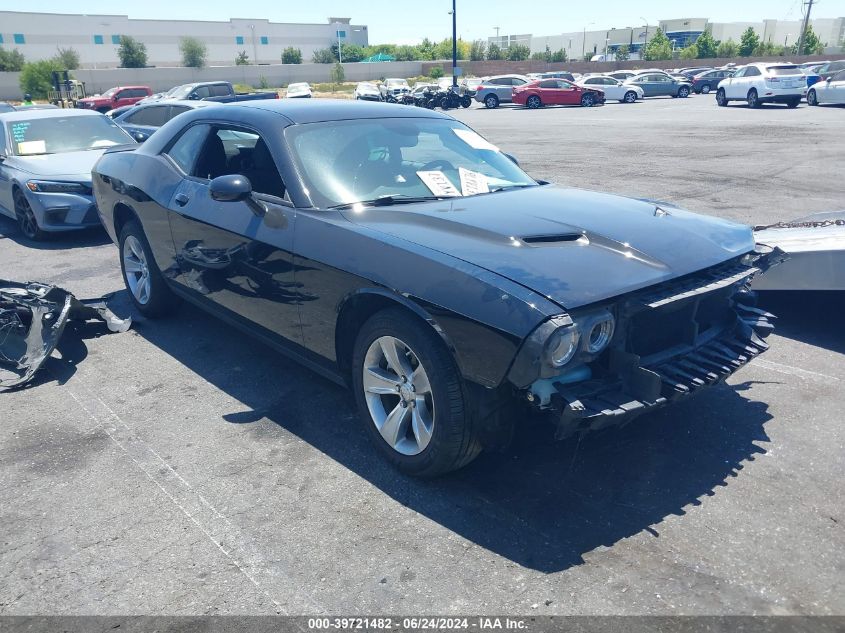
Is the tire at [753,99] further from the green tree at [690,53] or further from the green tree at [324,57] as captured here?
the green tree at [324,57]

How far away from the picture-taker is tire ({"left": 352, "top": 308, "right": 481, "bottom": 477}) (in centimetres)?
306

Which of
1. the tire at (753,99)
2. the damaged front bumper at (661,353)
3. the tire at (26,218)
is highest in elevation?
the damaged front bumper at (661,353)

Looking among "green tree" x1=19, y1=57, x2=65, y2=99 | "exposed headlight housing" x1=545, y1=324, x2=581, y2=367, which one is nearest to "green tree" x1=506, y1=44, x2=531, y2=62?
"green tree" x1=19, y1=57, x2=65, y2=99

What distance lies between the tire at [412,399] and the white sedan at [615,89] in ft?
122

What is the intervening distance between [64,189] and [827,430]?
27.1 feet

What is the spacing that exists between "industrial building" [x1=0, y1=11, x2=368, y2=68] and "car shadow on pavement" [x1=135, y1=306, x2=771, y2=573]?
96.1 m

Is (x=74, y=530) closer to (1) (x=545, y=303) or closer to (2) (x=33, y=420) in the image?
(2) (x=33, y=420)

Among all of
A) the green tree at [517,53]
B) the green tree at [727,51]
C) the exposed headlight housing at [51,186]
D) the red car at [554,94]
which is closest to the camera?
the exposed headlight housing at [51,186]

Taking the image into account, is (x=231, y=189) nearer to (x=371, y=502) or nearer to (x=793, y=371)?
(x=371, y=502)

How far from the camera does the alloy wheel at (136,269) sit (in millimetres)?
5590

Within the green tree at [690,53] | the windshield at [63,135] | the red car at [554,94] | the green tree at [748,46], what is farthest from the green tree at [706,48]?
the windshield at [63,135]

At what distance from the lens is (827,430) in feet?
12.3

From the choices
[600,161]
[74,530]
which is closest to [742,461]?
[74,530]

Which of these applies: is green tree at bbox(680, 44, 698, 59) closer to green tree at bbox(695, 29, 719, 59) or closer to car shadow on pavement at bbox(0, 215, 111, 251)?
green tree at bbox(695, 29, 719, 59)
